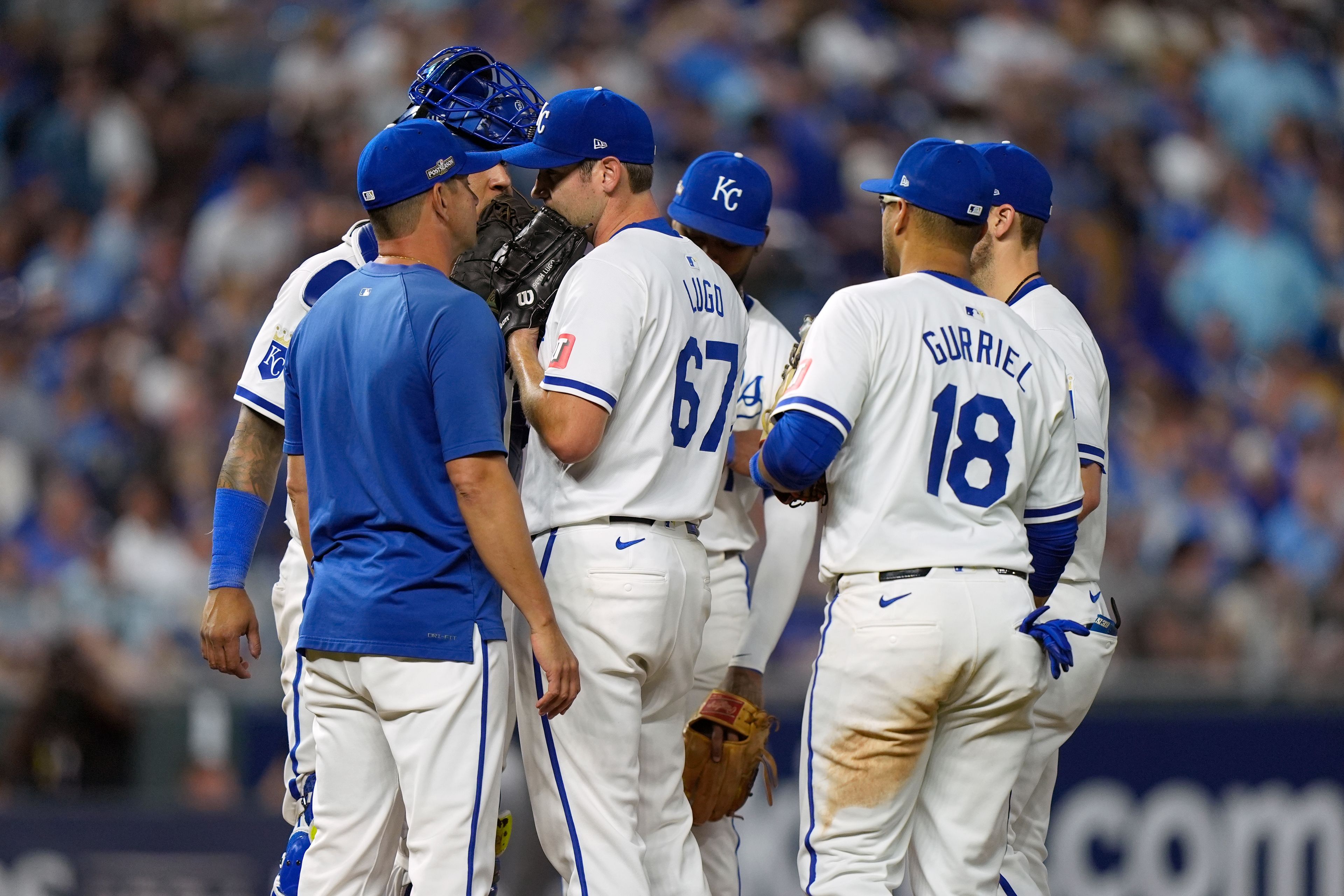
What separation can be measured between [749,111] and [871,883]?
9.38 meters

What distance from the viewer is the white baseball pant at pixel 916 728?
3.97 m

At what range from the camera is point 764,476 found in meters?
4.11

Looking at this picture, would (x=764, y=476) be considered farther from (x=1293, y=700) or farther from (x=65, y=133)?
(x=65, y=133)

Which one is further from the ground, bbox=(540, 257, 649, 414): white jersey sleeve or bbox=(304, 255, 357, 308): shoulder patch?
bbox=(304, 255, 357, 308): shoulder patch

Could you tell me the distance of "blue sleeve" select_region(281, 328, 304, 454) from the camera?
13.0 feet

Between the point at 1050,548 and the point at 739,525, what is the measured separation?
1.14 metres

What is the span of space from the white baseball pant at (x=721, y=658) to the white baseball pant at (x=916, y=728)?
835mm

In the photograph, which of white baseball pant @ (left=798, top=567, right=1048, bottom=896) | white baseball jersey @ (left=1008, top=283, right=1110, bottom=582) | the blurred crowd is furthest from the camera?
the blurred crowd

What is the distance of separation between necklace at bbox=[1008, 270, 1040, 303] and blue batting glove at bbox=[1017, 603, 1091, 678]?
1149 mm

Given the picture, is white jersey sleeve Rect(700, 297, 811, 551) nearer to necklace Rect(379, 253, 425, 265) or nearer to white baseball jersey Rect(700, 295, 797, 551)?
white baseball jersey Rect(700, 295, 797, 551)

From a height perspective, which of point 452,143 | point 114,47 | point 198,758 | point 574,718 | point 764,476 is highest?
point 114,47

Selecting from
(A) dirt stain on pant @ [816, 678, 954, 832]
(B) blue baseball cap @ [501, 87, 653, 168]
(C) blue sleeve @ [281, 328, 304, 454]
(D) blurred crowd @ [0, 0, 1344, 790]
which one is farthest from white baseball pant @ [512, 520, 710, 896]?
(D) blurred crowd @ [0, 0, 1344, 790]

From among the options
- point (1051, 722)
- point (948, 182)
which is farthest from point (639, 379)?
point (1051, 722)

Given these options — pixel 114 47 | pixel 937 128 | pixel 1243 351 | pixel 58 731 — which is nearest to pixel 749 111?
pixel 937 128
